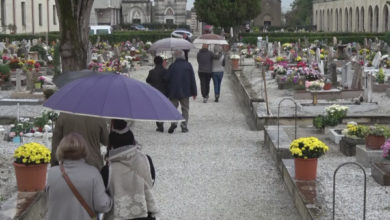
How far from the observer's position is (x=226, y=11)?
4456cm

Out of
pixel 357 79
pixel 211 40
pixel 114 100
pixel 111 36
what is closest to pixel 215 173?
pixel 114 100

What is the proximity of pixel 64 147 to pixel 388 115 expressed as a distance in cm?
993

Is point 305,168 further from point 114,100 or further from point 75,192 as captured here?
point 75,192

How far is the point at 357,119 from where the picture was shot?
532 inches

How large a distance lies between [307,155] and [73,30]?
5.88 meters

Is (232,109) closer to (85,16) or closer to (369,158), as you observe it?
(85,16)

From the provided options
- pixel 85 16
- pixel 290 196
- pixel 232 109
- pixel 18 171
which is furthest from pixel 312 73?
pixel 18 171

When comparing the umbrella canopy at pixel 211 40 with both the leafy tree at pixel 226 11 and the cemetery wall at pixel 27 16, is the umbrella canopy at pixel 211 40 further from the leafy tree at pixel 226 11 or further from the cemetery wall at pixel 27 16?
the cemetery wall at pixel 27 16

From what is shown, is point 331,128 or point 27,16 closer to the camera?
point 331,128

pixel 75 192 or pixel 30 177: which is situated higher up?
pixel 75 192

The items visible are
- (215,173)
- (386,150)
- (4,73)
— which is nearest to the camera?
(386,150)

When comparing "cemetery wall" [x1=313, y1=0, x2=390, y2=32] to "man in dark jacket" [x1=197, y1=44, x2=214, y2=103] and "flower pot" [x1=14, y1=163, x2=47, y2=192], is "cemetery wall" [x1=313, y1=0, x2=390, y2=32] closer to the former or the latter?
"man in dark jacket" [x1=197, y1=44, x2=214, y2=103]

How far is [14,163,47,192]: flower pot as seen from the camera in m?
7.92

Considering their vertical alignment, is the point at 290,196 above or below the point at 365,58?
below
